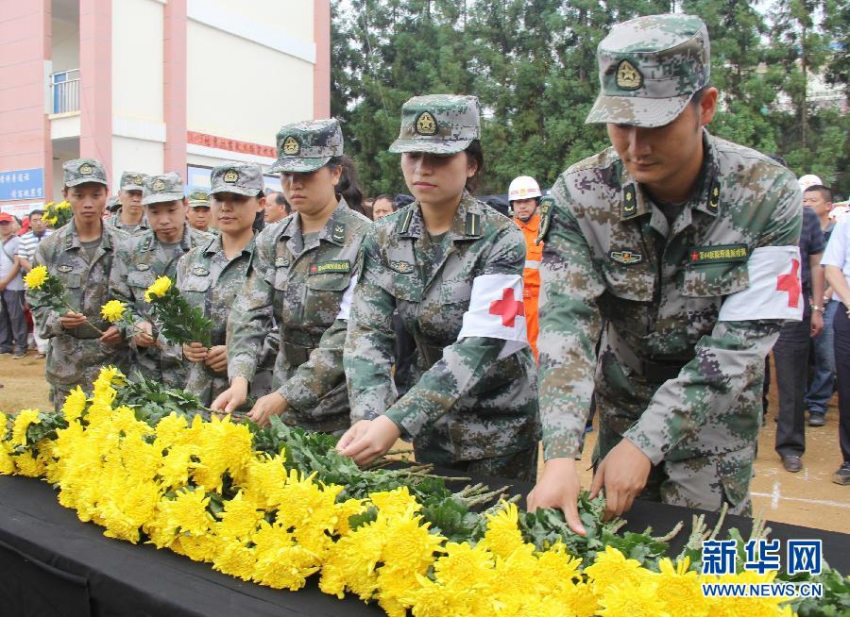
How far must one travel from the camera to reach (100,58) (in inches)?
579

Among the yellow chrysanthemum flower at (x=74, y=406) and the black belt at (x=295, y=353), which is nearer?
the yellow chrysanthemum flower at (x=74, y=406)

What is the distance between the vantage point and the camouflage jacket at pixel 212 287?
3572 mm

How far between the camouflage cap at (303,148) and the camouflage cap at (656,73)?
1.53m

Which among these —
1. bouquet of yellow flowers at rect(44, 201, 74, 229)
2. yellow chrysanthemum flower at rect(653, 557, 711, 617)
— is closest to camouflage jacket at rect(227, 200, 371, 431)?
yellow chrysanthemum flower at rect(653, 557, 711, 617)

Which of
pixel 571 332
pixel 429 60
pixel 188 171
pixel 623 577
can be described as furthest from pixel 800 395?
pixel 429 60

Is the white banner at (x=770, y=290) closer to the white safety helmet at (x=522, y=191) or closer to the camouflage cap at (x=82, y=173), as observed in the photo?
the camouflage cap at (x=82, y=173)

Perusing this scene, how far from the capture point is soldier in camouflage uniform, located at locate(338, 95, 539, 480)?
2.32m

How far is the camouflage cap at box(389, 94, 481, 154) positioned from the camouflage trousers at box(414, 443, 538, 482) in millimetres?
966

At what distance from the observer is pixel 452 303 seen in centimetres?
244

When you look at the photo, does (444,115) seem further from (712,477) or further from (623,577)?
(623,577)

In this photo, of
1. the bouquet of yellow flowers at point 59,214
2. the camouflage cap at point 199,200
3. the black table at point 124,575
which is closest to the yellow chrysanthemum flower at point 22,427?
the black table at point 124,575

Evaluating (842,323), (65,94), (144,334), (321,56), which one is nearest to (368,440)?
(144,334)

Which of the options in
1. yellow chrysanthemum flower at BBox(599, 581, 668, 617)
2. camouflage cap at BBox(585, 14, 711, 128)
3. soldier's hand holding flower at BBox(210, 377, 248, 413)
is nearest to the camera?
yellow chrysanthemum flower at BBox(599, 581, 668, 617)

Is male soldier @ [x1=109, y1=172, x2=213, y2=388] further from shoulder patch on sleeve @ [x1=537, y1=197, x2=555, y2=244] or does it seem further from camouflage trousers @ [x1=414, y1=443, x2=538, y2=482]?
shoulder patch on sleeve @ [x1=537, y1=197, x2=555, y2=244]
